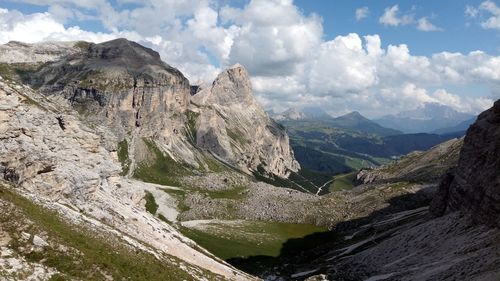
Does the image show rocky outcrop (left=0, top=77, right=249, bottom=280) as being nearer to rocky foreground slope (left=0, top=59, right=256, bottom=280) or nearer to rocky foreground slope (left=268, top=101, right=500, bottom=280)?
rocky foreground slope (left=0, top=59, right=256, bottom=280)

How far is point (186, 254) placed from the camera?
2424 inches

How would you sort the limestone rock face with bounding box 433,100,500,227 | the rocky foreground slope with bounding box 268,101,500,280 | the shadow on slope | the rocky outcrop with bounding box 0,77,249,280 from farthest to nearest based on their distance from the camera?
the shadow on slope, the limestone rock face with bounding box 433,100,500,227, the rocky foreground slope with bounding box 268,101,500,280, the rocky outcrop with bounding box 0,77,249,280

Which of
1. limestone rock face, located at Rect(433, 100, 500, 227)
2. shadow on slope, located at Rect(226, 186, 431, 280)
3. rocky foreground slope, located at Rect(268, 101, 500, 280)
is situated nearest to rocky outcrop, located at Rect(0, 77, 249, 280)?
rocky foreground slope, located at Rect(268, 101, 500, 280)

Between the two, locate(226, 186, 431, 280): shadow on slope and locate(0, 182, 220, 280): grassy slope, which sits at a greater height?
locate(0, 182, 220, 280): grassy slope

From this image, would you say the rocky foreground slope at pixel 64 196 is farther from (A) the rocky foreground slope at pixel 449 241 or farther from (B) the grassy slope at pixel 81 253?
(A) the rocky foreground slope at pixel 449 241

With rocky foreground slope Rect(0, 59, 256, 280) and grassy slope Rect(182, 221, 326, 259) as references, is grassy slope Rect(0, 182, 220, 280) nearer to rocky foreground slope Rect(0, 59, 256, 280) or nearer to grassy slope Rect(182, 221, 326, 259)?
rocky foreground slope Rect(0, 59, 256, 280)

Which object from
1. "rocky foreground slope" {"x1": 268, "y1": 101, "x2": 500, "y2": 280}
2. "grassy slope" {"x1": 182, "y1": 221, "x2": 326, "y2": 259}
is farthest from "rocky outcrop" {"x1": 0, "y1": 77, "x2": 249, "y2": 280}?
"grassy slope" {"x1": 182, "y1": 221, "x2": 326, "y2": 259}

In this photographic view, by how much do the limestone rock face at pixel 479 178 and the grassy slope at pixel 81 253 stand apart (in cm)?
4944

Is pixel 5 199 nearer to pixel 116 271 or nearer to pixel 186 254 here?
pixel 116 271

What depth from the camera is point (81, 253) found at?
37.9m

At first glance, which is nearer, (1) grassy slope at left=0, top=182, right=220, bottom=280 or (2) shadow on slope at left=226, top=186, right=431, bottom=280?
(1) grassy slope at left=0, top=182, right=220, bottom=280

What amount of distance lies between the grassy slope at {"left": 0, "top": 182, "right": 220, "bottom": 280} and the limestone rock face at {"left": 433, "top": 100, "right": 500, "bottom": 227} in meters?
49.4

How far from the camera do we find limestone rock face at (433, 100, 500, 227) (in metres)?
71.2

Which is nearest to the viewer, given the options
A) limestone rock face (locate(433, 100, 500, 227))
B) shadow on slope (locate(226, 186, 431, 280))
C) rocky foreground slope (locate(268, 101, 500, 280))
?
rocky foreground slope (locate(268, 101, 500, 280))
